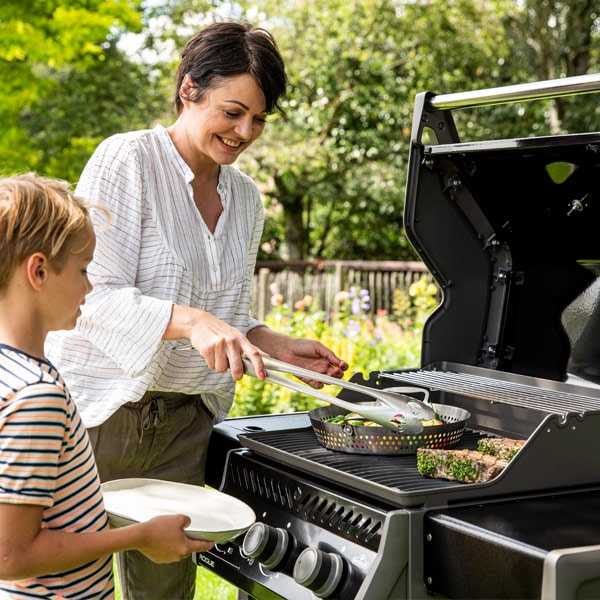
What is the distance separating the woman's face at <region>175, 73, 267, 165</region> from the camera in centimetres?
233

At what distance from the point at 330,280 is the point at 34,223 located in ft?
29.5

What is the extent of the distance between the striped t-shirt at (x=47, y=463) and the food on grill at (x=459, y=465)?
624 millimetres

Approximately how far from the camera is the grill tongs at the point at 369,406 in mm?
1925

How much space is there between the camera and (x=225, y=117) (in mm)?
2338

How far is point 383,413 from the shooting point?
195 cm

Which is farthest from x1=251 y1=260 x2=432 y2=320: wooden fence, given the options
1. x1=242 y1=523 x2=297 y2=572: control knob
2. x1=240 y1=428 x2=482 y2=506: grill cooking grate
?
x1=242 y1=523 x2=297 y2=572: control knob

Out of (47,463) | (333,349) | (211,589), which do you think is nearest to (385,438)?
(47,463)

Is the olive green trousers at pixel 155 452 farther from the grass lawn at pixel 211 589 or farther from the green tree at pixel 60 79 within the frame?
the grass lawn at pixel 211 589

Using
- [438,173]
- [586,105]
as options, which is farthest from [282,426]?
[586,105]

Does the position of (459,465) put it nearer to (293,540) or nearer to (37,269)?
(293,540)

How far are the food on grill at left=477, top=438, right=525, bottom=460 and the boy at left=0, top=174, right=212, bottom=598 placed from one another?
636 millimetres

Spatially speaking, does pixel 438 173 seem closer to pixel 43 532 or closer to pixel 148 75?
pixel 43 532

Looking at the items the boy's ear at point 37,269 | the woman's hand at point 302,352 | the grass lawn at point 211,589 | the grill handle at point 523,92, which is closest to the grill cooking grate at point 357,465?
the woman's hand at point 302,352

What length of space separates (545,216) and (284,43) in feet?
35.0
